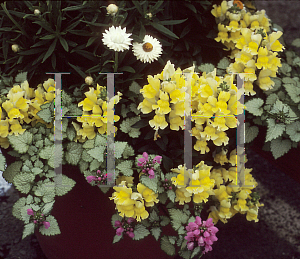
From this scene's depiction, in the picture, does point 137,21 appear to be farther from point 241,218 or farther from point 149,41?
point 241,218

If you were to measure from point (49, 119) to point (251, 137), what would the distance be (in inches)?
25.8

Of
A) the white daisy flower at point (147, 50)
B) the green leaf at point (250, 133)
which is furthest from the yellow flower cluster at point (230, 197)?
the white daisy flower at point (147, 50)

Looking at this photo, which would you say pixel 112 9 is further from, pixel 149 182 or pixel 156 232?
pixel 156 232

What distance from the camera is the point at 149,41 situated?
1.06 meters

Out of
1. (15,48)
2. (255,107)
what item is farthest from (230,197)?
(15,48)

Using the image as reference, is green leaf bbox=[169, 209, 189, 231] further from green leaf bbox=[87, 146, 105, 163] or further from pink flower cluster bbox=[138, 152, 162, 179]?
green leaf bbox=[87, 146, 105, 163]

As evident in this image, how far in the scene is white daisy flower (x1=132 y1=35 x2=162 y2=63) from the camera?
104cm

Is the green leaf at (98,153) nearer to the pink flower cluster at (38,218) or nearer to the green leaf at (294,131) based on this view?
the pink flower cluster at (38,218)

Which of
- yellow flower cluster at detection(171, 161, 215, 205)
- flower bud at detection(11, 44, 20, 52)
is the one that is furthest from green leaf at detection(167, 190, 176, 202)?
flower bud at detection(11, 44, 20, 52)

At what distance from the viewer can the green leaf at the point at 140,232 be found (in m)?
0.94

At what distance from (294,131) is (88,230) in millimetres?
785

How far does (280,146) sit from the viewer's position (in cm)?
101

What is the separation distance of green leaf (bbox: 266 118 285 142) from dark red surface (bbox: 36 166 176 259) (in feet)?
1.69

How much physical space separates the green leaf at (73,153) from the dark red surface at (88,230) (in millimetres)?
78
